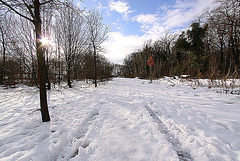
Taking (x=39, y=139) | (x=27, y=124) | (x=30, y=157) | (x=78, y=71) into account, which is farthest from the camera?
(x=78, y=71)

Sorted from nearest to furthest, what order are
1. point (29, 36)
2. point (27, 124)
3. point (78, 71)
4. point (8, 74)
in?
point (27, 124) < point (29, 36) < point (8, 74) < point (78, 71)

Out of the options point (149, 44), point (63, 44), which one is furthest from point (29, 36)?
point (149, 44)

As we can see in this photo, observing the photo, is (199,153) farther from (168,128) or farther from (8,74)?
(8,74)

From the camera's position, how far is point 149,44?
2641cm

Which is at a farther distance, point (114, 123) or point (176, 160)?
point (114, 123)

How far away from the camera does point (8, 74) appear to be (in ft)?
28.8

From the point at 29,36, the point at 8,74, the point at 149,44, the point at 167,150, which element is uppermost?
the point at 149,44

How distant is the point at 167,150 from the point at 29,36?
1063 cm

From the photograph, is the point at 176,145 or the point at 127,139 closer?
the point at 176,145

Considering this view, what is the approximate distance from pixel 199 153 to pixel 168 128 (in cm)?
72

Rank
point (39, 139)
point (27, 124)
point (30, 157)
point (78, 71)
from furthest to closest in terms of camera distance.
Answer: point (78, 71) < point (27, 124) < point (39, 139) < point (30, 157)

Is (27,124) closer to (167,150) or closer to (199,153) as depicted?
(167,150)

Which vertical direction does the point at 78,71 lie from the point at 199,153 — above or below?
above

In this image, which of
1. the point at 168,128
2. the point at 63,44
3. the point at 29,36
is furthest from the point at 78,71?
the point at 168,128
